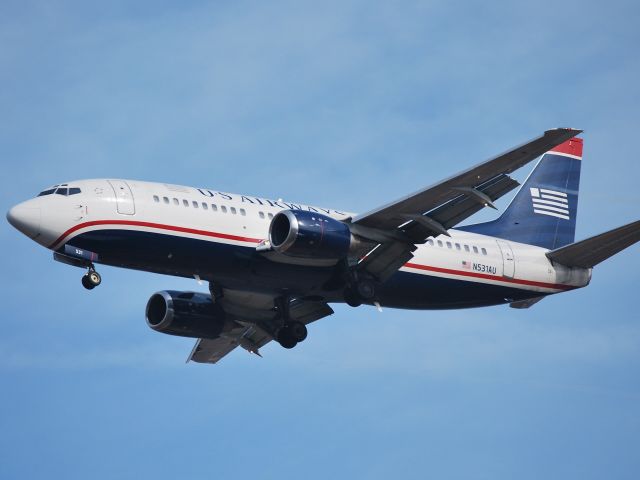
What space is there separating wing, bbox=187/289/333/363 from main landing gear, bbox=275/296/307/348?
0.50 metres

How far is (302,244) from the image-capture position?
40250 millimetres

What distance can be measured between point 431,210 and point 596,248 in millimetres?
7684

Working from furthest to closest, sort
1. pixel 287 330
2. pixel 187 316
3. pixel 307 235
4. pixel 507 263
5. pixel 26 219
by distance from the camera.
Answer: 1. pixel 507 263
2. pixel 187 316
3. pixel 287 330
4. pixel 307 235
5. pixel 26 219

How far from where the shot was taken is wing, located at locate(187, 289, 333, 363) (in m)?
45.8

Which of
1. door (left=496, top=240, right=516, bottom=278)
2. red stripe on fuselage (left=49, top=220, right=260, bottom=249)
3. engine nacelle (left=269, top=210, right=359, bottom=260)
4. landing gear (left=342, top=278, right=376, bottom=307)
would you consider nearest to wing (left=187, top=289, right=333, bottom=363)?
landing gear (left=342, top=278, right=376, bottom=307)

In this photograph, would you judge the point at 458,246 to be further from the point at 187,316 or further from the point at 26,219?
the point at 26,219

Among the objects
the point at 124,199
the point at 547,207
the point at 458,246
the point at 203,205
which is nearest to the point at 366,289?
the point at 458,246

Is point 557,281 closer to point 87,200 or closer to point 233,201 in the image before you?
point 233,201

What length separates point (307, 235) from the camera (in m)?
40.3

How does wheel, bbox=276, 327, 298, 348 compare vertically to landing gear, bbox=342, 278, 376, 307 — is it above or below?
below

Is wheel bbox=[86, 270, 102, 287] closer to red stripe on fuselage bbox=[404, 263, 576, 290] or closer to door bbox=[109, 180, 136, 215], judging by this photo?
door bbox=[109, 180, 136, 215]

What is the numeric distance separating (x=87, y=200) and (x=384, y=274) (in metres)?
11.2

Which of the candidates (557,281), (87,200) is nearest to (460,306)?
(557,281)

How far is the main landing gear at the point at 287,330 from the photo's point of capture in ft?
150
